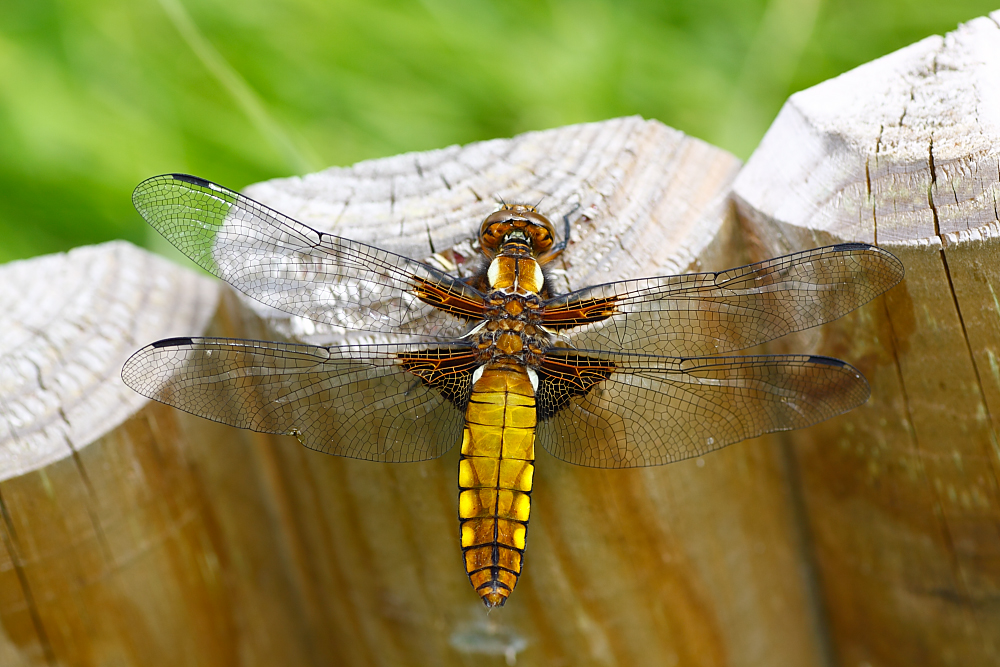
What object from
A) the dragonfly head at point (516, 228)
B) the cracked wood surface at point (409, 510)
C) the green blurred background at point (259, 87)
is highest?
the green blurred background at point (259, 87)

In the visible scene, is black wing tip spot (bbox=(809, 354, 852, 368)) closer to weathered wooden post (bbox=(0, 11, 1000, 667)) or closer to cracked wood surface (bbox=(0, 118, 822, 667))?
weathered wooden post (bbox=(0, 11, 1000, 667))

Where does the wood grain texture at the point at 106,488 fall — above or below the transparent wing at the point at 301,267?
below

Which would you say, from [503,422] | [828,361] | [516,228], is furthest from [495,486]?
[828,361]

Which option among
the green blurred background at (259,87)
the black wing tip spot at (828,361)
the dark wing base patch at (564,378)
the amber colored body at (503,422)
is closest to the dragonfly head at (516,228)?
the amber colored body at (503,422)

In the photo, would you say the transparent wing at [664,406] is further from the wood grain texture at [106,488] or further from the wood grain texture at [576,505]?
the wood grain texture at [106,488]

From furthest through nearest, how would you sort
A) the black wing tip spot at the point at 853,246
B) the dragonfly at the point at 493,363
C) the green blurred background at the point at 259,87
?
the green blurred background at the point at 259,87 < the dragonfly at the point at 493,363 < the black wing tip spot at the point at 853,246

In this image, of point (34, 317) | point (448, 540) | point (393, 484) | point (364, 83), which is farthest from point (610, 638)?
point (364, 83)
